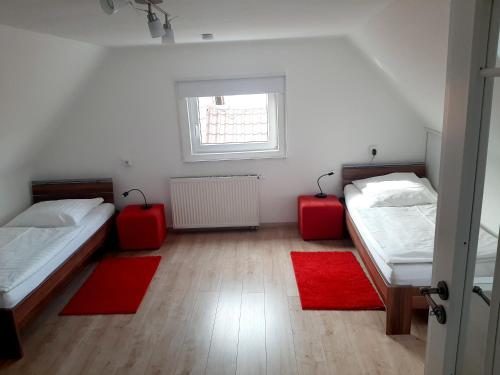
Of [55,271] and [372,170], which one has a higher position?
[372,170]

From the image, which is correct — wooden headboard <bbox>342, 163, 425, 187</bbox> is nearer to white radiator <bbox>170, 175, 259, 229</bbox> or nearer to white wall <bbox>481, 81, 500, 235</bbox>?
white radiator <bbox>170, 175, 259, 229</bbox>

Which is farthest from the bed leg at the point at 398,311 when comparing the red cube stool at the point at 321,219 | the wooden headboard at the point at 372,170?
the wooden headboard at the point at 372,170

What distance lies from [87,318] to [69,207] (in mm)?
1266

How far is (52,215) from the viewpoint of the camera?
3.59 m

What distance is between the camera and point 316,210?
3.95 m

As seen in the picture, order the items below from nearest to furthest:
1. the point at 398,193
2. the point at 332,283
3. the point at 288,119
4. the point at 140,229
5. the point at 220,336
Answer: the point at 220,336, the point at 332,283, the point at 398,193, the point at 140,229, the point at 288,119

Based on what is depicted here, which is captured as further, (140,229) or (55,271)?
(140,229)

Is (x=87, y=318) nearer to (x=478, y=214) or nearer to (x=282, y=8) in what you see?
(x=282, y=8)

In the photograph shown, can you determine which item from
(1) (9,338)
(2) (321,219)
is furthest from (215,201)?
(1) (9,338)

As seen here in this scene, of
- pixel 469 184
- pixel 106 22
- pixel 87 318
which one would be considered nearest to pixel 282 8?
pixel 106 22

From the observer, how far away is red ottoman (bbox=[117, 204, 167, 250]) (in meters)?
3.92

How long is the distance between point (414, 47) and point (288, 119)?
1.79 meters

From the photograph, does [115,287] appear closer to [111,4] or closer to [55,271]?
[55,271]

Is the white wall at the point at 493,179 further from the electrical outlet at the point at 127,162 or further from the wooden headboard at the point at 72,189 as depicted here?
the wooden headboard at the point at 72,189
